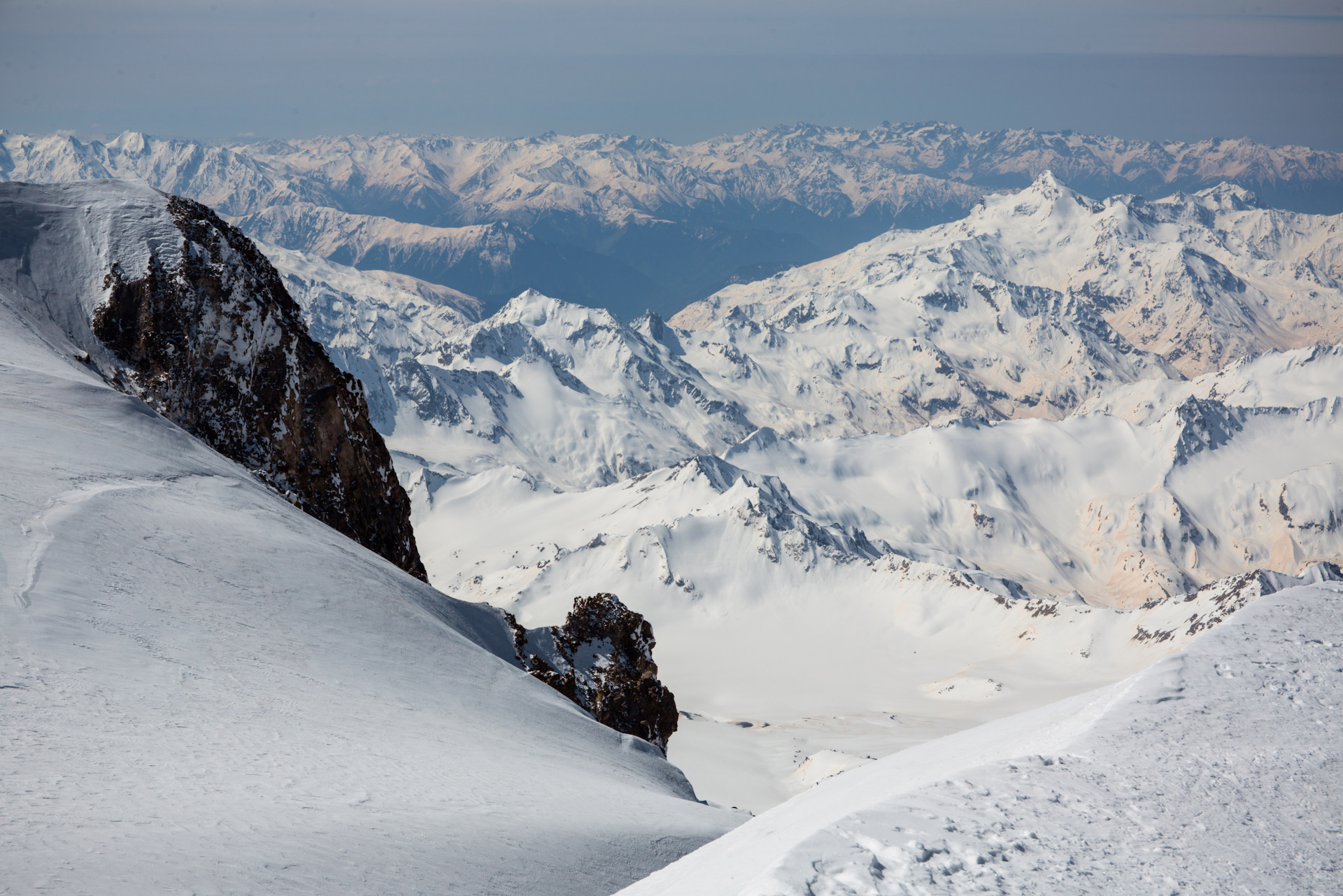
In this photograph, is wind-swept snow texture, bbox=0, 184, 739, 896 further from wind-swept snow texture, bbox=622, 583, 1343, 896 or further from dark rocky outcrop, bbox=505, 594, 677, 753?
dark rocky outcrop, bbox=505, 594, 677, 753

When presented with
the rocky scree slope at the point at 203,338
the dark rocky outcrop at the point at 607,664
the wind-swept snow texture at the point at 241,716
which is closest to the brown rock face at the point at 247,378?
the rocky scree slope at the point at 203,338

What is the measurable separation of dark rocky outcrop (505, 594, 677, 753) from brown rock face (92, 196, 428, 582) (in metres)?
10.2

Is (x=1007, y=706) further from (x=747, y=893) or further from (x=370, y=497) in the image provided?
(x=747, y=893)

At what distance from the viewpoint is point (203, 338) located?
37.1 meters

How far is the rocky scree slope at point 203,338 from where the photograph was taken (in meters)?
35.8

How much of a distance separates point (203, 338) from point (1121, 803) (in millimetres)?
38908

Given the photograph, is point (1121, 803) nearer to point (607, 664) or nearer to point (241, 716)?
point (241, 716)

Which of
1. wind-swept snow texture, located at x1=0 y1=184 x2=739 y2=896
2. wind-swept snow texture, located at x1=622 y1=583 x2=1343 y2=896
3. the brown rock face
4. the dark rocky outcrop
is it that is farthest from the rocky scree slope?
wind-swept snow texture, located at x1=622 y1=583 x2=1343 y2=896

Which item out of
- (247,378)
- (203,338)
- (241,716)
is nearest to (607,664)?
(247,378)

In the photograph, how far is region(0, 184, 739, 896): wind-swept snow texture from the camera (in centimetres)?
1068

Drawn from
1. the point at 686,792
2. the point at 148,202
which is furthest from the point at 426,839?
the point at 148,202

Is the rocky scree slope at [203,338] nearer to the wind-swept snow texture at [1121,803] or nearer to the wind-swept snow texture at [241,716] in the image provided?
the wind-swept snow texture at [241,716]

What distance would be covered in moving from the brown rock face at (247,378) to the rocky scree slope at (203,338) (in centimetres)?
6

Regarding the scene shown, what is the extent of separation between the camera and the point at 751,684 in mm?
164000
